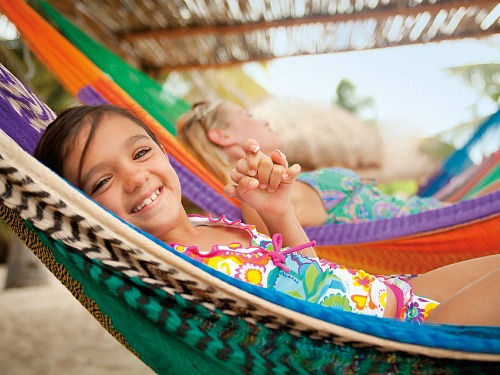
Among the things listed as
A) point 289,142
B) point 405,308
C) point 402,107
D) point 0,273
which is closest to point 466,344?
point 405,308

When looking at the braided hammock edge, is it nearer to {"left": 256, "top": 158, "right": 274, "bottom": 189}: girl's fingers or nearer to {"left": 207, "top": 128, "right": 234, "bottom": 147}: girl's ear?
{"left": 256, "top": 158, "right": 274, "bottom": 189}: girl's fingers

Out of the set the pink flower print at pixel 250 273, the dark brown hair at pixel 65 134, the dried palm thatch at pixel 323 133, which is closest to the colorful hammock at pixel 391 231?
the dark brown hair at pixel 65 134

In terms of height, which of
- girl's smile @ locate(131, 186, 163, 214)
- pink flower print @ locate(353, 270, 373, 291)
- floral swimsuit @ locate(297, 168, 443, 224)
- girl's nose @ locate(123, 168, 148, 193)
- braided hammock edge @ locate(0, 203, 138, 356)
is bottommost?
braided hammock edge @ locate(0, 203, 138, 356)

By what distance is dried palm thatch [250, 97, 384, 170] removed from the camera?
31.3 ft

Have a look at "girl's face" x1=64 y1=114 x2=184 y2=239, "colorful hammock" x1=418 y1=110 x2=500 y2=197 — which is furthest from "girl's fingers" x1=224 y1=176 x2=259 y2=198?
"colorful hammock" x1=418 y1=110 x2=500 y2=197

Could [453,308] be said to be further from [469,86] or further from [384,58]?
[384,58]

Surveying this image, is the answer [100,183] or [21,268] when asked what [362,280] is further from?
[21,268]

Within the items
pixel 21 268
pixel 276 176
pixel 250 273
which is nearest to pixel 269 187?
pixel 276 176

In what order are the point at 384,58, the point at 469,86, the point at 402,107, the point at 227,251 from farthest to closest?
the point at 384,58 < the point at 402,107 < the point at 469,86 < the point at 227,251

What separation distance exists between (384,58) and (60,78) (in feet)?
56.8

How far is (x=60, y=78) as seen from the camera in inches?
71.0

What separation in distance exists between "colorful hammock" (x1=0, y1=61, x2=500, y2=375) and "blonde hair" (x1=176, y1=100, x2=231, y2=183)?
1.03 metres

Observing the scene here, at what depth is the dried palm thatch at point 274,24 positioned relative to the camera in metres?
2.41

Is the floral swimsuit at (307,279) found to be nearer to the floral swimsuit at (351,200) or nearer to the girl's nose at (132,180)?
the girl's nose at (132,180)
